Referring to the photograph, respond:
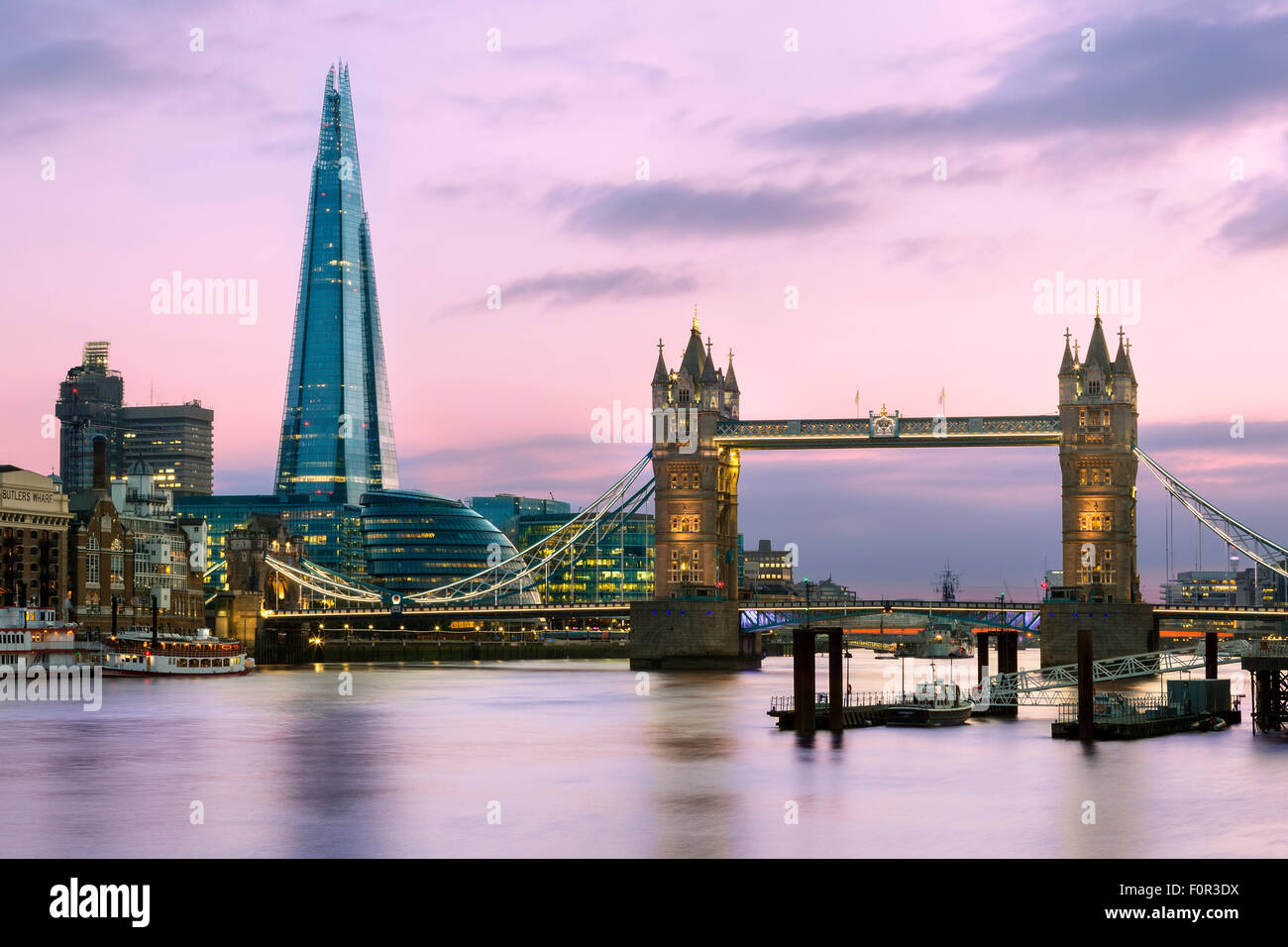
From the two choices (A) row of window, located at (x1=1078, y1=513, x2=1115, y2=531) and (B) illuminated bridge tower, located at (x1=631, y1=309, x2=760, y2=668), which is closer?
(A) row of window, located at (x1=1078, y1=513, x2=1115, y2=531)

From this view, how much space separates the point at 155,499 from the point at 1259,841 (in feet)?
482

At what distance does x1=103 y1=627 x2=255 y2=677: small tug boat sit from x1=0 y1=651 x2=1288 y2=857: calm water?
4226 cm

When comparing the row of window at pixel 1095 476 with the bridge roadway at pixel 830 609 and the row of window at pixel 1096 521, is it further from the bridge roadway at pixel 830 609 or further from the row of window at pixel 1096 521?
the bridge roadway at pixel 830 609

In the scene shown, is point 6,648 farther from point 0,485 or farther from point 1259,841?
point 1259,841

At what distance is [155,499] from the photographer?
176m

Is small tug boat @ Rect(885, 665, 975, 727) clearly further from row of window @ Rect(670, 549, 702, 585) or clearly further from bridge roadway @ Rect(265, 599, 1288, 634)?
row of window @ Rect(670, 549, 702, 585)

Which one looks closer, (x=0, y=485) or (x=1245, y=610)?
(x=1245, y=610)

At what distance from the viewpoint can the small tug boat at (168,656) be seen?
→ 127m

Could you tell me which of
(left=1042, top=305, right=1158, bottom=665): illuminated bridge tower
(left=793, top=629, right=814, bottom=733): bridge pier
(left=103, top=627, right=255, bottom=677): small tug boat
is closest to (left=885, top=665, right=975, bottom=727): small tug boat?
(left=793, top=629, right=814, bottom=733): bridge pier

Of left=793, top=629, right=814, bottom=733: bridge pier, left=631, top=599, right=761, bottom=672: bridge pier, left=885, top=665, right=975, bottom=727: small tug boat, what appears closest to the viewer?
left=793, top=629, right=814, bottom=733: bridge pier

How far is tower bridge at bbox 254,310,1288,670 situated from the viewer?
124 m
